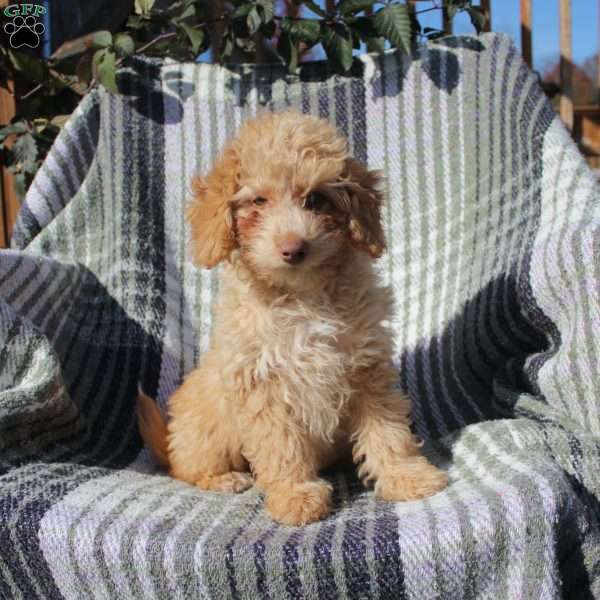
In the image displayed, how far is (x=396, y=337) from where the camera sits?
3449 mm

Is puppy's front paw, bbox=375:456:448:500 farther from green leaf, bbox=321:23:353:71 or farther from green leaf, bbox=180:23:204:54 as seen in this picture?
green leaf, bbox=180:23:204:54

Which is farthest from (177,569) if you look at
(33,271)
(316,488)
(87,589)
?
(33,271)

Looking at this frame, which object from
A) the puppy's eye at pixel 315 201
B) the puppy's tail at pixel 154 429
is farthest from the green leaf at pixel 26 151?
the puppy's eye at pixel 315 201

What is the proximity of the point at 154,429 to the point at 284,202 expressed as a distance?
43.4 inches

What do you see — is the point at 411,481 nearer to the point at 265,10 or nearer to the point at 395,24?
the point at 395,24

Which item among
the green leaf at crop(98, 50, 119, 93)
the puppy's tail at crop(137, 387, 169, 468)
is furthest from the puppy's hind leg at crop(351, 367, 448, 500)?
the green leaf at crop(98, 50, 119, 93)

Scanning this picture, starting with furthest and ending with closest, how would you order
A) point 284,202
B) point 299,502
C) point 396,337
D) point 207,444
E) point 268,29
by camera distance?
point 268,29 < point 396,337 < point 207,444 < point 284,202 < point 299,502

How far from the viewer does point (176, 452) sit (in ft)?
8.68

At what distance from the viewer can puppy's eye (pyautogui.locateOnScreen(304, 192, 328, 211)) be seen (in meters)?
2.33

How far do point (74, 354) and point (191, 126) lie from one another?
1326 mm

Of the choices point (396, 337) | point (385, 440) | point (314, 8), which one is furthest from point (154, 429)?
point (314, 8)

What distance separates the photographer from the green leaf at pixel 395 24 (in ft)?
11.5

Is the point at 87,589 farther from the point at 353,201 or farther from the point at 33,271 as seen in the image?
the point at 33,271

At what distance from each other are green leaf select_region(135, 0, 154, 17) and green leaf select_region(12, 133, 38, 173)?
884mm
